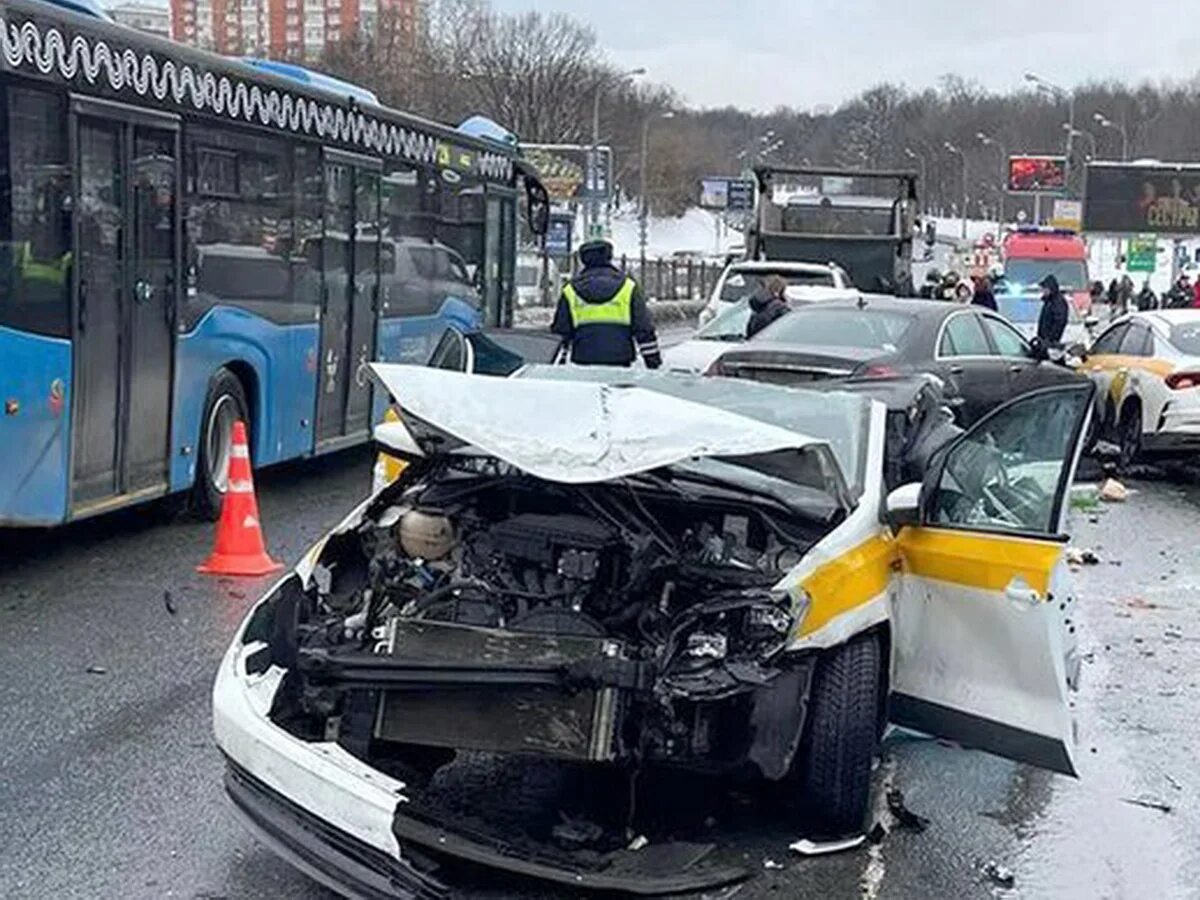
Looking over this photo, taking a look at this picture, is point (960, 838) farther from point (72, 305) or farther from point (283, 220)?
point (283, 220)

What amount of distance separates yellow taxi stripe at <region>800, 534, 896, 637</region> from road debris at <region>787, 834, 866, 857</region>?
28.4 inches

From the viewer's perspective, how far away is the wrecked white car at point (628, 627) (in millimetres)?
4984

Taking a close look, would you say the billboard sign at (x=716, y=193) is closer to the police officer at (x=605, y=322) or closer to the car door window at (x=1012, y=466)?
the police officer at (x=605, y=322)

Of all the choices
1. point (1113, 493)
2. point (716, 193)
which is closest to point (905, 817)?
point (1113, 493)

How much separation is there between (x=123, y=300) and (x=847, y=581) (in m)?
5.74

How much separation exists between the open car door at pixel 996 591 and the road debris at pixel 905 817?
274mm

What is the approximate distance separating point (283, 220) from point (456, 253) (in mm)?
4273

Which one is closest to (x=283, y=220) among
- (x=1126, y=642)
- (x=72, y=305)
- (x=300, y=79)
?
(x=300, y=79)

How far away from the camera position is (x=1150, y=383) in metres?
15.5

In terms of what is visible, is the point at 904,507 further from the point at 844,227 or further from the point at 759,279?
the point at 844,227

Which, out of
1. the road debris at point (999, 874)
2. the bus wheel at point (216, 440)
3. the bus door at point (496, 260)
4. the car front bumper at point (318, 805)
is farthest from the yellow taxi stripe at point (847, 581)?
the bus door at point (496, 260)

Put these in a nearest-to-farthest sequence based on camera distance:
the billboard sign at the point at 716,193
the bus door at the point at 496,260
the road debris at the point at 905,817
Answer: the road debris at the point at 905,817 → the bus door at the point at 496,260 → the billboard sign at the point at 716,193

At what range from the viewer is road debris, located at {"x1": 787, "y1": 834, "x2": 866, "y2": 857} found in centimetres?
544

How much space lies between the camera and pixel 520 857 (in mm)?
4852
